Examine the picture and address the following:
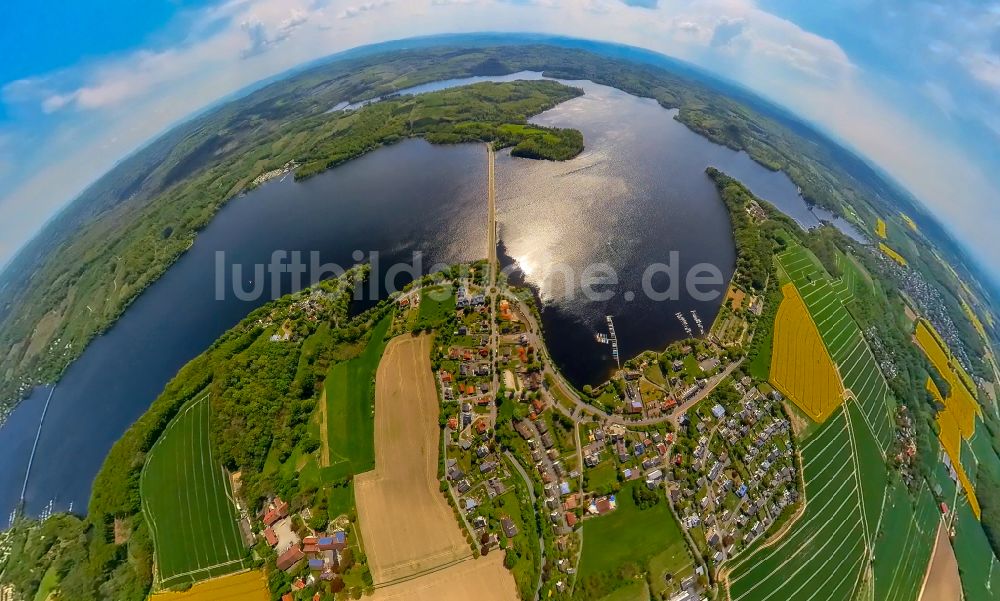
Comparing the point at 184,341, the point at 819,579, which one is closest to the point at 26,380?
the point at 184,341

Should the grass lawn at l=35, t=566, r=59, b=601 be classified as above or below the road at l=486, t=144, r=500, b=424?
below

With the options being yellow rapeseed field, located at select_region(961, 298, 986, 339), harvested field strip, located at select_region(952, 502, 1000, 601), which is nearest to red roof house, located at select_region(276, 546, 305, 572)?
harvested field strip, located at select_region(952, 502, 1000, 601)

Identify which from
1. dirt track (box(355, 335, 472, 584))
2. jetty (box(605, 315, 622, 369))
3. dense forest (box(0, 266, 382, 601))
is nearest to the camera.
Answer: dirt track (box(355, 335, 472, 584))

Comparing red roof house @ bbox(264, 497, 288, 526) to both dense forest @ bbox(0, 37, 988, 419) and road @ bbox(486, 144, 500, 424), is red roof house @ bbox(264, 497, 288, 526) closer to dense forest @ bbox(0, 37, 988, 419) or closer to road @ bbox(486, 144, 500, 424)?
road @ bbox(486, 144, 500, 424)

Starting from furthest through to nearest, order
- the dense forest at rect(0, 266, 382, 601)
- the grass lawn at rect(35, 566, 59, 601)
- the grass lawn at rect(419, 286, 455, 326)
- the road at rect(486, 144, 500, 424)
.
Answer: the grass lawn at rect(419, 286, 455, 326) < the road at rect(486, 144, 500, 424) < the dense forest at rect(0, 266, 382, 601) < the grass lawn at rect(35, 566, 59, 601)

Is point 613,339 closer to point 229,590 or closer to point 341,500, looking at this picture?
point 341,500

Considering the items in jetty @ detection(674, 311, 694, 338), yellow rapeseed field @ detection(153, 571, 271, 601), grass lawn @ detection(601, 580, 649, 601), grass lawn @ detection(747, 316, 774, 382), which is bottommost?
yellow rapeseed field @ detection(153, 571, 271, 601)
